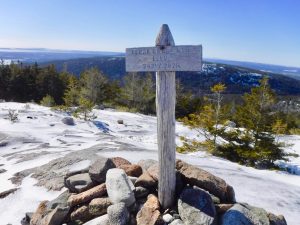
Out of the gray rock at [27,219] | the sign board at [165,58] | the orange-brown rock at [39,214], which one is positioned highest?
the sign board at [165,58]

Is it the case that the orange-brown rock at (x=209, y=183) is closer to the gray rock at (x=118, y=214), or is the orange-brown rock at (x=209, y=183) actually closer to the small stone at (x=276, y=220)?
the small stone at (x=276, y=220)

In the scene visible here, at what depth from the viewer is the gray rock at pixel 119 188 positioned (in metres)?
5.81

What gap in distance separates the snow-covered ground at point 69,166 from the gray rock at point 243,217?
1724 mm

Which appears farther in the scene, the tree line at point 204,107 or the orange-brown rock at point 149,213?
the tree line at point 204,107

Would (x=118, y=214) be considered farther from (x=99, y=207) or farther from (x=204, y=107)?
(x=204, y=107)

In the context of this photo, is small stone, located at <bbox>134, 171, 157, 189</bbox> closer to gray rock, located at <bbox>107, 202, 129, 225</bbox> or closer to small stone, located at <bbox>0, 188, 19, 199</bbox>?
gray rock, located at <bbox>107, 202, 129, 225</bbox>

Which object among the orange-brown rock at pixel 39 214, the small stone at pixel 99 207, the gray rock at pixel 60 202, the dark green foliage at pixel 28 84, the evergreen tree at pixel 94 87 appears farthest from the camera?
the dark green foliage at pixel 28 84

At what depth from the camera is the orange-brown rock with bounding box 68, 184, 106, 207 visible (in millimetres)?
6281

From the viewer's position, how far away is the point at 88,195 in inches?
248

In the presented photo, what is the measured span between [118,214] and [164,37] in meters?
2.99

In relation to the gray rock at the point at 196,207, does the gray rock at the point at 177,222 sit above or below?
below

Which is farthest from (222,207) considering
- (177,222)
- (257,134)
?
(257,134)

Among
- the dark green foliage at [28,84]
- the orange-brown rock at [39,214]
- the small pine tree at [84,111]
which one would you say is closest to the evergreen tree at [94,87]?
the dark green foliage at [28,84]

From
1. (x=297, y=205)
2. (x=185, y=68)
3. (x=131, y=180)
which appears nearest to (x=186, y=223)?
(x=131, y=180)
